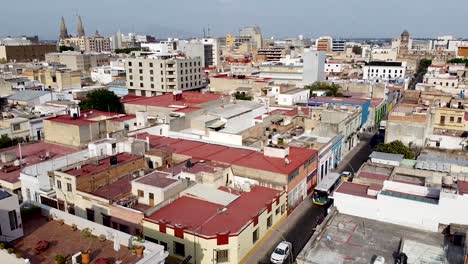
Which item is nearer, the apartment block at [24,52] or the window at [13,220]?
the window at [13,220]

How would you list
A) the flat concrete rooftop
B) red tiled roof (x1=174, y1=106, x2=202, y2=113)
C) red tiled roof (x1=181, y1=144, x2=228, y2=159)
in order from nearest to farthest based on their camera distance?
1. the flat concrete rooftop
2. red tiled roof (x1=181, y1=144, x2=228, y2=159)
3. red tiled roof (x1=174, y1=106, x2=202, y2=113)

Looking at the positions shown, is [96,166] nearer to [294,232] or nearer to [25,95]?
[294,232]

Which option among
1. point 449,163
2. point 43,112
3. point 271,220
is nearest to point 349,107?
point 449,163

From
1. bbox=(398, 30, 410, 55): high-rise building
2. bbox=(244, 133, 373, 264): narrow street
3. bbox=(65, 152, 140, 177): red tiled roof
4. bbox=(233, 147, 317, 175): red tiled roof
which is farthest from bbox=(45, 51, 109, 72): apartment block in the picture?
bbox=(398, 30, 410, 55): high-rise building

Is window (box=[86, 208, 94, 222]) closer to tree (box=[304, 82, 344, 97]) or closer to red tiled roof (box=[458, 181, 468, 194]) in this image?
red tiled roof (box=[458, 181, 468, 194])

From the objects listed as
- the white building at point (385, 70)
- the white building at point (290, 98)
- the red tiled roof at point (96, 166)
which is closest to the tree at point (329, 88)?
the white building at point (290, 98)

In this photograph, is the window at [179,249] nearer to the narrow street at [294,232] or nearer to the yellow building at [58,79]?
the narrow street at [294,232]
